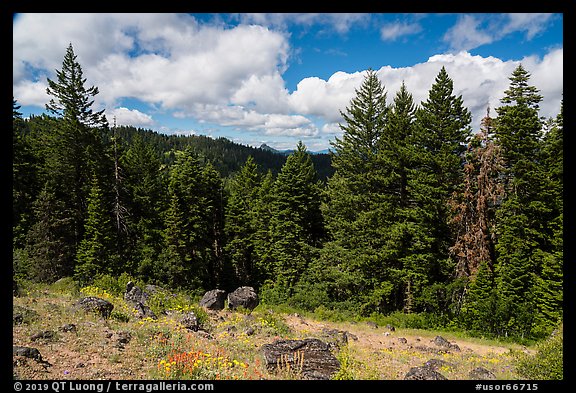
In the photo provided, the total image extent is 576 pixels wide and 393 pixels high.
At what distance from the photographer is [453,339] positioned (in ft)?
55.9

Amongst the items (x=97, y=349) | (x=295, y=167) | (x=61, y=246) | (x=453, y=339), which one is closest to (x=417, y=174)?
(x=453, y=339)

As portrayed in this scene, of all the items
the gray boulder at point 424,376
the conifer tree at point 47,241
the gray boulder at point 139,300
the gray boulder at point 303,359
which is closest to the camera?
the gray boulder at point 303,359

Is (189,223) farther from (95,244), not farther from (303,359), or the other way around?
(303,359)

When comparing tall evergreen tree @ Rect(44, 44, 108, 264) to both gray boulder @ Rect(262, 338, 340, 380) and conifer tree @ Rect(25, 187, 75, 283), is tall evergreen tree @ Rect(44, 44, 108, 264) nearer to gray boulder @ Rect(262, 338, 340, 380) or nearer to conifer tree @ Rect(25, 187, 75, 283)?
conifer tree @ Rect(25, 187, 75, 283)

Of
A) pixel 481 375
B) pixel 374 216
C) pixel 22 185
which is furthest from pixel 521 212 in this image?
pixel 22 185

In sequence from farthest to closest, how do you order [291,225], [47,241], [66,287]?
[291,225]
[47,241]
[66,287]

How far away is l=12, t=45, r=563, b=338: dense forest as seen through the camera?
1798 centimetres

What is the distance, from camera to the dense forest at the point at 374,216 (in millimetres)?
17984

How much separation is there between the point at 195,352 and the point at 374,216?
1632 centimetres

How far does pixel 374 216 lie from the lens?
21.5 metres

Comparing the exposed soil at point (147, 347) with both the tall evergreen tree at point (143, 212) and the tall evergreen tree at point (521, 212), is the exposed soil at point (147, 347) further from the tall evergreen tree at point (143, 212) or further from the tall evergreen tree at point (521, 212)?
the tall evergreen tree at point (143, 212)

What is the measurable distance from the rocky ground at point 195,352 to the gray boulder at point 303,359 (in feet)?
0.09

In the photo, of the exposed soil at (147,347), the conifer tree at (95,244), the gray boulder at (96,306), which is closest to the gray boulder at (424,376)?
the exposed soil at (147,347)
